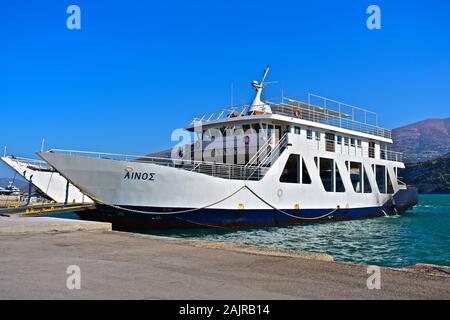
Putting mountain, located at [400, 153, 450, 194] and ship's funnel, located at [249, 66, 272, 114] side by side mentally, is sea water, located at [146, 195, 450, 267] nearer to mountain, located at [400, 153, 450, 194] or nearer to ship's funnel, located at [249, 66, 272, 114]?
ship's funnel, located at [249, 66, 272, 114]

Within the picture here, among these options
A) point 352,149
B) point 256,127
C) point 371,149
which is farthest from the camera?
point 371,149

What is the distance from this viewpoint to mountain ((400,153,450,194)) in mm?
153750

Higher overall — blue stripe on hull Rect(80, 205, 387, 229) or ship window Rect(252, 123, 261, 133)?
ship window Rect(252, 123, 261, 133)

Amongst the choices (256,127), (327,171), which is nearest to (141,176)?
(256,127)

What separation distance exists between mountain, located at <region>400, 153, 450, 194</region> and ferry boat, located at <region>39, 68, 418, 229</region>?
448 feet

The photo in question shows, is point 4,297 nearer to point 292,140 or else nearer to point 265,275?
point 265,275

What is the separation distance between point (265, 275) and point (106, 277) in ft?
6.86

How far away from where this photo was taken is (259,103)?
79.8ft

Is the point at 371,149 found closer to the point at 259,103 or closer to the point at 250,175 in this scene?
the point at 259,103

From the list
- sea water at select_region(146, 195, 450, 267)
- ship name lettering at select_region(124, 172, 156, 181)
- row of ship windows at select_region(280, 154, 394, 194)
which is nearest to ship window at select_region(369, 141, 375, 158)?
row of ship windows at select_region(280, 154, 394, 194)

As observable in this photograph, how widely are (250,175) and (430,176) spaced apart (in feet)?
530

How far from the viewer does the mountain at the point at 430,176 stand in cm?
15375

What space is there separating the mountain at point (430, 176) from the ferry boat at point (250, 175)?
136 metres

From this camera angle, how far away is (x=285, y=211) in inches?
797
